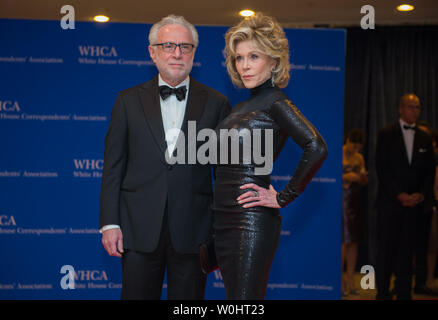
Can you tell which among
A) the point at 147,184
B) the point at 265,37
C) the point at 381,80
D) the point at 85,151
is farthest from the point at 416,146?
the point at 147,184

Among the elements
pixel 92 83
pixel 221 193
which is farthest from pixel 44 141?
pixel 221 193

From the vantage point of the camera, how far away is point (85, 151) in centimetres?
405

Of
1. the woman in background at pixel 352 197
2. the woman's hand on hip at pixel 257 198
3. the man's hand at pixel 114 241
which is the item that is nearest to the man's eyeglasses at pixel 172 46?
the woman's hand on hip at pixel 257 198

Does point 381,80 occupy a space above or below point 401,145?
above

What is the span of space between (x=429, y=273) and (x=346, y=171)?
207 centimetres

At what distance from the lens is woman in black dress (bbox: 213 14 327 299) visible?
2268 mm

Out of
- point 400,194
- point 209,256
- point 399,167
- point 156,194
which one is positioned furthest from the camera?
point 399,167

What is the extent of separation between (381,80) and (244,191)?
611 cm

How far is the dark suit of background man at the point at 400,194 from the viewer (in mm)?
5199

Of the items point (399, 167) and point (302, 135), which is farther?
point (399, 167)

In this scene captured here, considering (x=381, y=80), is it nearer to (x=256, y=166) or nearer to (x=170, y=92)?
(x=170, y=92)

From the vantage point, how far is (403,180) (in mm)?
5293

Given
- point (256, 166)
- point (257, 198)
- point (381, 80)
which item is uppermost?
point (381, 80)

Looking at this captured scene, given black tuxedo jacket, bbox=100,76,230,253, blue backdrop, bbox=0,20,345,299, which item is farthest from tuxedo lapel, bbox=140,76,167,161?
blue backdrop, bbox=0,20,345,299
